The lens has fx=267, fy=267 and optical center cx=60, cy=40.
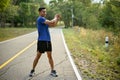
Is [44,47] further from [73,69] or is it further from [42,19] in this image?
[73,69]

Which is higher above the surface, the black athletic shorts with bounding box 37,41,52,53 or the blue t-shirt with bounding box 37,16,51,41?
the blue t-shirt with bounding box 37,16,51,41

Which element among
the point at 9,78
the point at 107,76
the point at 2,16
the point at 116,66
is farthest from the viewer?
the point at 2,16

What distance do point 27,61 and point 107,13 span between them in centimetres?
2184

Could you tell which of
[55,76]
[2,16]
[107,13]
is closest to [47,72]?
[55,76]

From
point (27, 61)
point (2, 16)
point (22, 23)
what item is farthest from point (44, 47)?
point (22, 23)

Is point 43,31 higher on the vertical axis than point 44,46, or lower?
higher

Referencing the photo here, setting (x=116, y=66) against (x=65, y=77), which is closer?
(x=65, y=77)

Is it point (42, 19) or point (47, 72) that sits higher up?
point (42, 19)

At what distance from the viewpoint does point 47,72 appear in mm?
9281

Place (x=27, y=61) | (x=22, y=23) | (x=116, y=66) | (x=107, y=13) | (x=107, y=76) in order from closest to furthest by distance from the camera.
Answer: (x=107, y=76), (x=116, y=66), (x=27, y=61), (x=107, y=13), (x=22, y=23)

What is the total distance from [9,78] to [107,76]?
3.24m

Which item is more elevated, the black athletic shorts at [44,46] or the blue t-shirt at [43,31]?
the blue t-shirt at [43,31]

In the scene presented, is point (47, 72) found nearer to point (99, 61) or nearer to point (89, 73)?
point (89, 73)

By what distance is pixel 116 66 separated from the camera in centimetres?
1078
